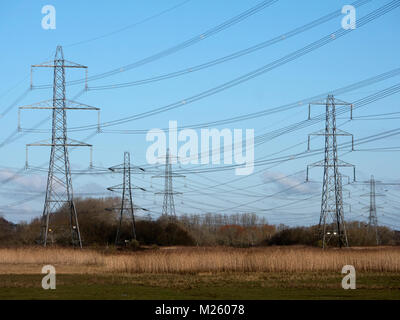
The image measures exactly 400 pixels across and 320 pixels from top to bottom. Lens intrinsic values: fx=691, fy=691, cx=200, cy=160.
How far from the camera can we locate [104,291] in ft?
96.5

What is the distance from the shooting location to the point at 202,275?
4091 cm

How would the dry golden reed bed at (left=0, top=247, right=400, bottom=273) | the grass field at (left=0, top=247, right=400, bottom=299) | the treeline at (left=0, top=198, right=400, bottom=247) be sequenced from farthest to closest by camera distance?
the treeline at (left=0, top=198, right=400, bottom=247) < the dry golden reed bed at (left=0, top=247, right=400, bottom=273) < the grass field at (left=0, top=247, right=400, bottom=299)

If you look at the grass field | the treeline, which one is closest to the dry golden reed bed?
the grass field

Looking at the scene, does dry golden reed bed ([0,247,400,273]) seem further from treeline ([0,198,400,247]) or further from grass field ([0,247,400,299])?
treeline ([0,198,400,247])

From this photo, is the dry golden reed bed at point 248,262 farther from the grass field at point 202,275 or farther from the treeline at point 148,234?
the treeline at point 148,234

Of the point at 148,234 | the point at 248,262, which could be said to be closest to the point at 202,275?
the point at 248,262

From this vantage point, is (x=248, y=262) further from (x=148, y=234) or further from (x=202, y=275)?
(x=148, y=234)

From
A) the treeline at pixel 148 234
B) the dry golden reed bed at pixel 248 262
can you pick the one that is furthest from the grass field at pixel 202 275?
the treeline at pixel 148 234

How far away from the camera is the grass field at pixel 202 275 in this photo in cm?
2844

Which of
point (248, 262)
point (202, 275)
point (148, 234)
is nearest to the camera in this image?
point (202, 275)

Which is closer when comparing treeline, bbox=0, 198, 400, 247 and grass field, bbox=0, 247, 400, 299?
grass field, bbox=0, 247, 400, 299

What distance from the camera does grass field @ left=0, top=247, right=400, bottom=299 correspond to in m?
28.4

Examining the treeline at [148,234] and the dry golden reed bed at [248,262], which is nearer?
the dry golden reed bed at [248,262]
